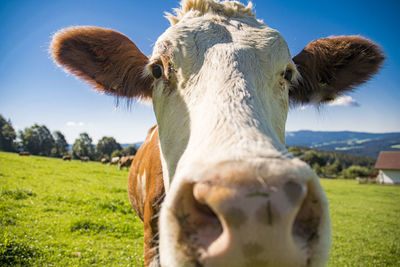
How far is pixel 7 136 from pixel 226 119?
83.8 metres

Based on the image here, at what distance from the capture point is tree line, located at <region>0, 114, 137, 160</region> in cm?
6700

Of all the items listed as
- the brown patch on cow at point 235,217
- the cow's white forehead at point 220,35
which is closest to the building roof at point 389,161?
the cow's white forehead at point 220,35

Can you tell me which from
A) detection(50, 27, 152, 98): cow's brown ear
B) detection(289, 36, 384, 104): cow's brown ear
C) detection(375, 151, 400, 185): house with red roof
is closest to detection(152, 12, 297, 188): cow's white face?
detection(50, 27, 152, 98): cow's brown ear

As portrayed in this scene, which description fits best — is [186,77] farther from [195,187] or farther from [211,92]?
[195,187]

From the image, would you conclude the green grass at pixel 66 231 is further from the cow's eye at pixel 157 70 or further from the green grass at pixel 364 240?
the green grass at pixel 364 240

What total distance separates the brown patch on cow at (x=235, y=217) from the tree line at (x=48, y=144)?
75314mm

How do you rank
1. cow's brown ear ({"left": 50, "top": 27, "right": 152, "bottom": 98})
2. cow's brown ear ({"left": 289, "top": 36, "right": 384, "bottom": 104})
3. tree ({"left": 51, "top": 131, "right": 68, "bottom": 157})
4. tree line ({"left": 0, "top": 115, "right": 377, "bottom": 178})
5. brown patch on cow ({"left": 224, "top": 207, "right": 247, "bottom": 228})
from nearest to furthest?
brown patch on cow ({"left": 224, "top": 207, "right": 247, "bottom": 228}) < cow's brown ear ({"left": 50, "top": 27, "right": 152, "bottom": 98}) < cow's brown ear ({"left": 289, "top": 36, "right": 384, "bottom": 104}) < tree line ({"left": 0, "top": 115, "right": 377, "bottom": 178}) < tree ({"left": 51, "top": 131, "right": 68, "bottom": 157})

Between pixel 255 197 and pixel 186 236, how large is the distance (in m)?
0.33

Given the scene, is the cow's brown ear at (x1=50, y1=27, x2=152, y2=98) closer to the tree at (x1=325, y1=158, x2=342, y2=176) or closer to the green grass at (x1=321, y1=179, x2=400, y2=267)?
the green grass at (x1=321, y1=179, x2=400, y2=267)

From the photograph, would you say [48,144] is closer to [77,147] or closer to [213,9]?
[77,147]

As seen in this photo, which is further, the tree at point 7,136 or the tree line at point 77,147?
the tree line at point 77,147

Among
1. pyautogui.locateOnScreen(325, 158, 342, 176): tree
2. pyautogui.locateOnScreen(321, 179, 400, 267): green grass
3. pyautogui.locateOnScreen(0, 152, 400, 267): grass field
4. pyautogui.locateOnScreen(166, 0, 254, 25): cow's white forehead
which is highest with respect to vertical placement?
pyautogui.locateOnScreen(166, 0, 254, 25): cow's white forehead

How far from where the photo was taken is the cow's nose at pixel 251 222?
32.5 inches

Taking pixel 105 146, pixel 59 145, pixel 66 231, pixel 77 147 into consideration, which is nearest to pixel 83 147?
pixel 77 147
